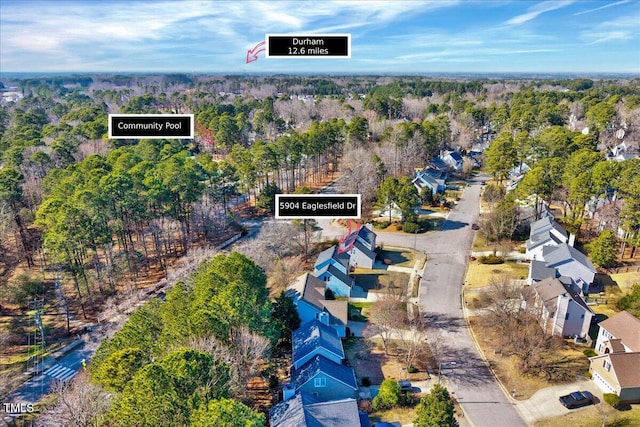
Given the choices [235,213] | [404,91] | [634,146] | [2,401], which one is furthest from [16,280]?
[404,91]

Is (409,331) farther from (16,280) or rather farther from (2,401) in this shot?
(16,280)

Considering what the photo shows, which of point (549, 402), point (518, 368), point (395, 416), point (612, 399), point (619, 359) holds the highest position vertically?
point (619, 359)

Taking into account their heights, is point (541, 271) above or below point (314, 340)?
above

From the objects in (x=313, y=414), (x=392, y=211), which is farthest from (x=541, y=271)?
(x=313, y=414)

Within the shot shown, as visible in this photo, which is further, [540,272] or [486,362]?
[540,272]

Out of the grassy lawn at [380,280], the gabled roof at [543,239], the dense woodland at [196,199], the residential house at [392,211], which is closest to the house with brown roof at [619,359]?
the gabled roof at [543,239]

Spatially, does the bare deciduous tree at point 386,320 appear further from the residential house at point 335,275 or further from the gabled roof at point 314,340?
the residential house at point 335,275

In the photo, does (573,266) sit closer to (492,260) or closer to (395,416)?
(492,260)
